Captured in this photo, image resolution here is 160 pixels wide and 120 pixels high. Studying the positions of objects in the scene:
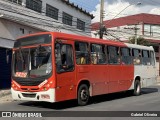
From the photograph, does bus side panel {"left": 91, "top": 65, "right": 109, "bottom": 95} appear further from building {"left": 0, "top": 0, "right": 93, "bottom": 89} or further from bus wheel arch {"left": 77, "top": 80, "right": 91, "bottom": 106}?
building {"left": 0, "top": 0, "right": 93, "bottom": 89}

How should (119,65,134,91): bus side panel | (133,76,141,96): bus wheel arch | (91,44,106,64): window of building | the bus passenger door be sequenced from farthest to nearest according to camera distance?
(133,76,141,96): bus wheel arch → (119,65,134,91): bus side panel → (91,44,106,64): window of building → the bus passenger door

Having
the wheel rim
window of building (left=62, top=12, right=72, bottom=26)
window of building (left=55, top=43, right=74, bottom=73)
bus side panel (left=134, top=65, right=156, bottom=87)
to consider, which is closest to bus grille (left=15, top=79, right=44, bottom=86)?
window of building (left=55, top=43, right=74, bottom=73)

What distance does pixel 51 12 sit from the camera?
1173 inches

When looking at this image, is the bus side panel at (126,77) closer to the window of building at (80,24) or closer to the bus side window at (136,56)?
the bus side window at (136,56)

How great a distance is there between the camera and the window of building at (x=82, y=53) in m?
14.3

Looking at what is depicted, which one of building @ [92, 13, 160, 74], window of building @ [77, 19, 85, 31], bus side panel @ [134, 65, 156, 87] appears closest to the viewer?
bus side panel @ [134, 65, 156, 87]

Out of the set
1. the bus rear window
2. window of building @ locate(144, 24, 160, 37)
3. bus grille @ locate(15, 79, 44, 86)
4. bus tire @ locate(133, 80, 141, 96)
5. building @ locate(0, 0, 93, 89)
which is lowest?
bus tire @ locate(133, 80, 141, 96)

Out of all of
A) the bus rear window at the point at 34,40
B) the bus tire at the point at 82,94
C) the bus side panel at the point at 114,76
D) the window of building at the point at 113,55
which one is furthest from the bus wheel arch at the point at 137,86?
the bus rear window at the point at 34,40

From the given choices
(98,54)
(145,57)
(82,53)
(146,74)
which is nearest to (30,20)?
(145,57)

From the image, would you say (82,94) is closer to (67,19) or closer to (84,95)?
(84,95)

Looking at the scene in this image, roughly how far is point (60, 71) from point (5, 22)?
34.5ft

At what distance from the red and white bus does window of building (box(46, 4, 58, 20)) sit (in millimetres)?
13210

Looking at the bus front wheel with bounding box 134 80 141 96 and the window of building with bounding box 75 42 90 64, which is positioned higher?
the window of building with bounding box 75 42 90 64

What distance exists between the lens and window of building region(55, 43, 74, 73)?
13047 millimetres
